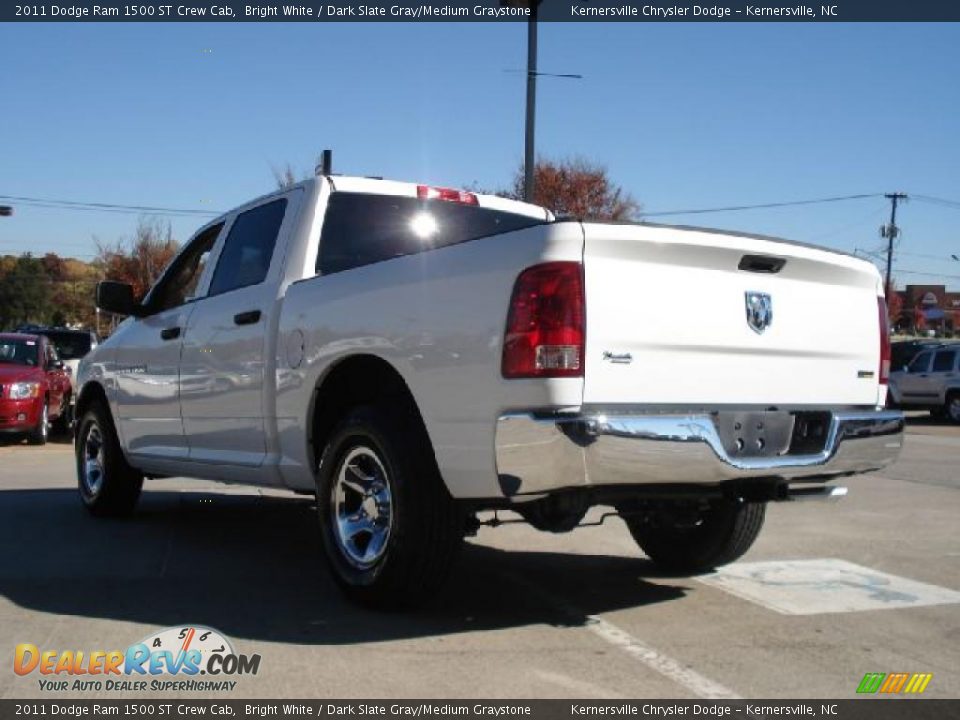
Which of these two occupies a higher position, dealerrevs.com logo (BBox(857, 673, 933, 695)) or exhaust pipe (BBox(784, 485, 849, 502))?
exhaust pipe (BBox(784, 485, 849, 502))

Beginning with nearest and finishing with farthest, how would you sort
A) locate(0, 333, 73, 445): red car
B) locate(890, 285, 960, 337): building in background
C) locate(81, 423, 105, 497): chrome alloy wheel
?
locate(81, 423, 105, 497): chrome alloy wheel, locate(0, 333, 73, 445): red car, locate(890, 285, 960, 337): building in background

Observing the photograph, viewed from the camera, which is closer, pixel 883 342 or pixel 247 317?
pixel 883 342

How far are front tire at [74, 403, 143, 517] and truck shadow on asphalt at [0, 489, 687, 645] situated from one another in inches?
5.8

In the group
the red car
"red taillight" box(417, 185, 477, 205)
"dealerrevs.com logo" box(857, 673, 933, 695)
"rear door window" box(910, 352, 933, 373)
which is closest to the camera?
"dealerrevs.com logo" box(857, 673, 933, 695)

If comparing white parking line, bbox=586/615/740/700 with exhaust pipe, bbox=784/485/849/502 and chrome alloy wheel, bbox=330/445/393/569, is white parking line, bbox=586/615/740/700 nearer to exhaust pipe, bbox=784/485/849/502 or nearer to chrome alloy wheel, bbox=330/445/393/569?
exhaust pipe, bbox=784/485/849/502

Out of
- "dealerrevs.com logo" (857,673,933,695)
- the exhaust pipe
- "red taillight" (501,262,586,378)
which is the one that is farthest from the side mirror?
"dealerrevs.com logo" (857,673,933,695)

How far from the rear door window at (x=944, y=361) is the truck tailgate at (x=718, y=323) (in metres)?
21.0

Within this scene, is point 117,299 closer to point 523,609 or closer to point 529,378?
point 523,609

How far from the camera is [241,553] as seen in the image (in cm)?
635

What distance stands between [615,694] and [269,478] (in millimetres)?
2625

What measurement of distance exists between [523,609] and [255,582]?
150 centimetres

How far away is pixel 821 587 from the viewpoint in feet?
17.9

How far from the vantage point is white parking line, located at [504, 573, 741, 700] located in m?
3.75

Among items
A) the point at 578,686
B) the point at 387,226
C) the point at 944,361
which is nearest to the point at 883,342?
the point at 578,686
